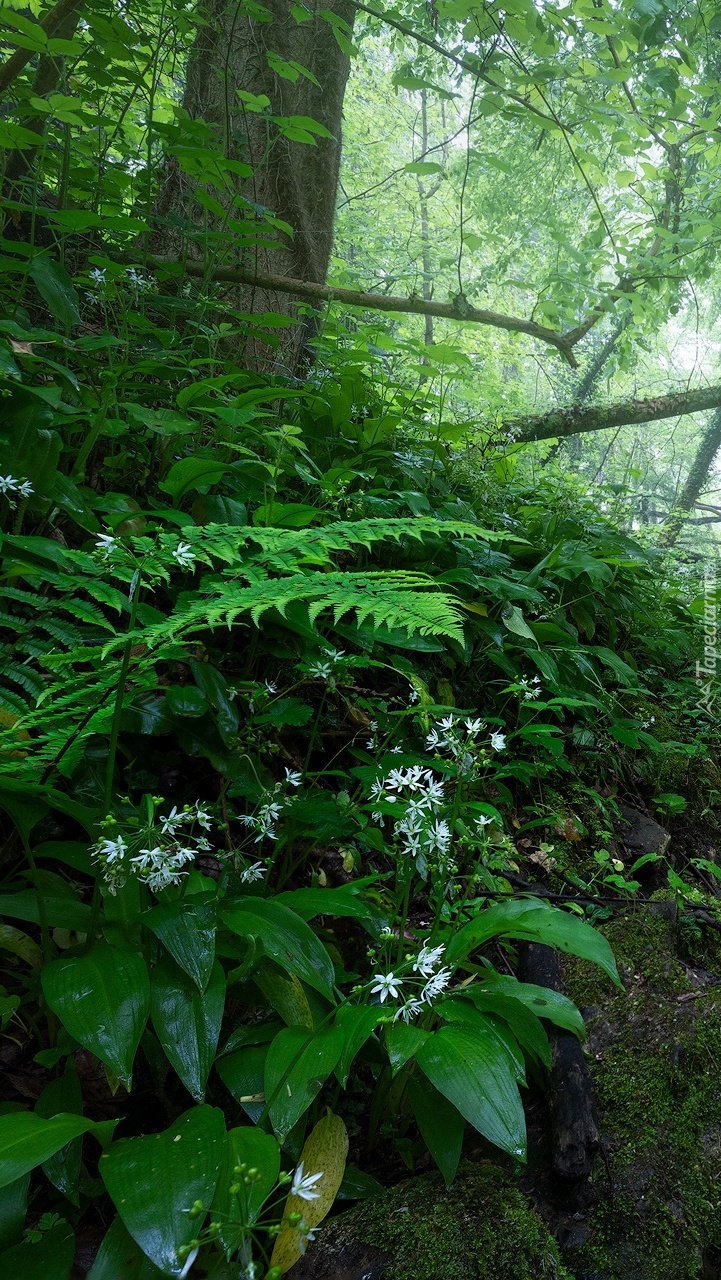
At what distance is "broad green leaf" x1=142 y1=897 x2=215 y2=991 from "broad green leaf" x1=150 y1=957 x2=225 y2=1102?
0.04m

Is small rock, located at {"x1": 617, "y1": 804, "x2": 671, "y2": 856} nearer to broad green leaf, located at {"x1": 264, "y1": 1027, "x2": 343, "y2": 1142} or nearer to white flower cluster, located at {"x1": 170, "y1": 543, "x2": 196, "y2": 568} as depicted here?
broad green leaf, located at {"x1": 264, "y1": 1027, "x2": 343, "y2": 1142}

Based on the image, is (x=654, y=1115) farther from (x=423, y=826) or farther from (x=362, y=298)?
(x=362, y=298)

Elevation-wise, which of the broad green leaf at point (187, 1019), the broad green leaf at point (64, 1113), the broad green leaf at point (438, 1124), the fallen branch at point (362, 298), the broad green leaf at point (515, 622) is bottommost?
the broad green leaf at point (64, 1113)

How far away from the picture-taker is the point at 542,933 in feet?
4.42

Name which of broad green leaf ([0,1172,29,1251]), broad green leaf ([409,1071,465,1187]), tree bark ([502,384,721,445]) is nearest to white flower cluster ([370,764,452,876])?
broad green leaf ([409,1071,465,1187])

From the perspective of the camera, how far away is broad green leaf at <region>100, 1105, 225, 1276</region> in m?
0.86

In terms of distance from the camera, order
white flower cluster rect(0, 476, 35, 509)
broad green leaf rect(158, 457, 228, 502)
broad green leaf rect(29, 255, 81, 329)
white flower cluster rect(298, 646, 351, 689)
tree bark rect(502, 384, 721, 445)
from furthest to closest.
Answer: tree bark rect(502, 384, 721, 445) < broad green leaf rect(29, 255, 81, 329) < broad green leaf rect(158, 457, 228, 502) < white flower cluster rect(298, 646, 351, 689) < white flower cluster rect(0, 476, 35, 509)

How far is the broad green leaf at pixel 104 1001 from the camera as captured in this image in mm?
1023

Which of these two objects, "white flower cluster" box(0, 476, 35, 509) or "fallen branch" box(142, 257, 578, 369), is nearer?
"white flower cluster" box(0, 476, 35, 509)

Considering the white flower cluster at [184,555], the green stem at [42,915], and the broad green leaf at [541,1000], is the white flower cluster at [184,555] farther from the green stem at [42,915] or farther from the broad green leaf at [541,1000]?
the broad green leaf at [541,1000]

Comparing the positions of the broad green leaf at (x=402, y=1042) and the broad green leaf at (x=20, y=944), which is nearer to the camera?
the broad green leaf at (x=402, y=1042)

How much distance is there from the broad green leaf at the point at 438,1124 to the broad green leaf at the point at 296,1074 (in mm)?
235

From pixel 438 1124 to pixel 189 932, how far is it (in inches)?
22.3

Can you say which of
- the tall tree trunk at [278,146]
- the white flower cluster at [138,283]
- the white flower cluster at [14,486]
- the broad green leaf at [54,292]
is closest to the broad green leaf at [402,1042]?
the white flower cluster at [14,486]
